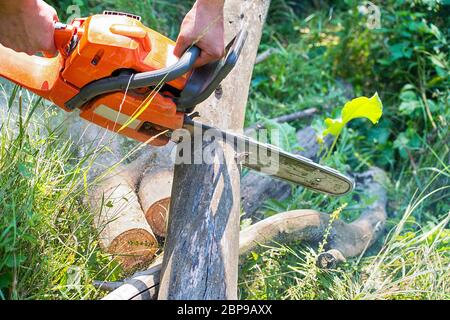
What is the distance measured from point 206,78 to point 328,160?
152 centimetres

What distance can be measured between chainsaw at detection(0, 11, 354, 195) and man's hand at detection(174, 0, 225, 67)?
1.3 inches

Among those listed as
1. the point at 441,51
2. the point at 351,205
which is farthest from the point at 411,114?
the point at 351,205

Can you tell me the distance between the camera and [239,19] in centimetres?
340

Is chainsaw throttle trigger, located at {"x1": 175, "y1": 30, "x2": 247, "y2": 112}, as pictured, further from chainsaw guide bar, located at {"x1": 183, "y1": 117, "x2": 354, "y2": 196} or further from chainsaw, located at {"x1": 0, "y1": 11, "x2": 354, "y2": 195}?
chainsaw guide bar, located at {"x1": 183, "y1": 117, "x2": 354, "y2": 196}

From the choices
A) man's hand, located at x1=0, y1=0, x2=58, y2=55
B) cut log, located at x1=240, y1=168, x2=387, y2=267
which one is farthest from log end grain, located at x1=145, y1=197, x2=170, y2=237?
man's hand, located at x1=0, y1=0, x2=58, y2=55

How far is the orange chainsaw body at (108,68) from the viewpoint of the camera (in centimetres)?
255

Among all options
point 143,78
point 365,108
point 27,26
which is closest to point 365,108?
point 365,108

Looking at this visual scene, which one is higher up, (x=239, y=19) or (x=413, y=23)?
(x=413, y=23)

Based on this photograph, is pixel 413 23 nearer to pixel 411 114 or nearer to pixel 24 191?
pixel 411 114

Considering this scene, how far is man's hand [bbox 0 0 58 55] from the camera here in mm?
2562

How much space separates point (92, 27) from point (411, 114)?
278 cm

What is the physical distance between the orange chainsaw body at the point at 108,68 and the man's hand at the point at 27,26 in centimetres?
5

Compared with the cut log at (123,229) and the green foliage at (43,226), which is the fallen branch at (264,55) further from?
the green foliage at (43,226)

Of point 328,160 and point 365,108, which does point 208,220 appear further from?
point 328,160
